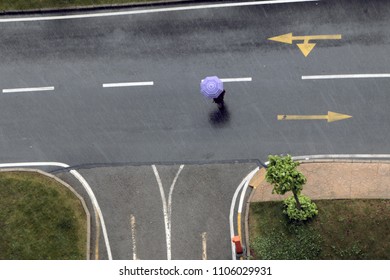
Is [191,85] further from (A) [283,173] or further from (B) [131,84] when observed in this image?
(A) [283,173]

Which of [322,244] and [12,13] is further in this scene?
[12,13]

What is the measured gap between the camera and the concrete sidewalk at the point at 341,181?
26344 mm

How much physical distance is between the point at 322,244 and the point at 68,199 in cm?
1077

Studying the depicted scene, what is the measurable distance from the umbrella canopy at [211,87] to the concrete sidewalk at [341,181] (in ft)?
13.0

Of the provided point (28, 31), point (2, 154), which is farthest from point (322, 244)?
point (28, 31)

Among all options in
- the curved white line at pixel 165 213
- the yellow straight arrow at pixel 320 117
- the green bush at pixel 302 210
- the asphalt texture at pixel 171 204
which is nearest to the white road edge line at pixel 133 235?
the asphalt texture at pixel 171 204

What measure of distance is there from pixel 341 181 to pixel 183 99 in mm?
7735

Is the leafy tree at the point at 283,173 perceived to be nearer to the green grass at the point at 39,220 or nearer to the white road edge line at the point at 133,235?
the white road edge line at the point at 133,235

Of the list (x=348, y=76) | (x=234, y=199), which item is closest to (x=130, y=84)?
(x=234, y=199)

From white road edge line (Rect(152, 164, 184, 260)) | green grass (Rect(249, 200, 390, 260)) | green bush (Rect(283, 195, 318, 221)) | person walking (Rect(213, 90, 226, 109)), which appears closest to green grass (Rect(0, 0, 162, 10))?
person walking (Rect(213, 90, 226, 109))

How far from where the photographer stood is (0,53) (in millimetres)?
30328

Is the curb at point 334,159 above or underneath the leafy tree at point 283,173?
above

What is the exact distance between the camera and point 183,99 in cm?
2873

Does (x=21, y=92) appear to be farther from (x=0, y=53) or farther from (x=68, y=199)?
(x=68, y=199)
